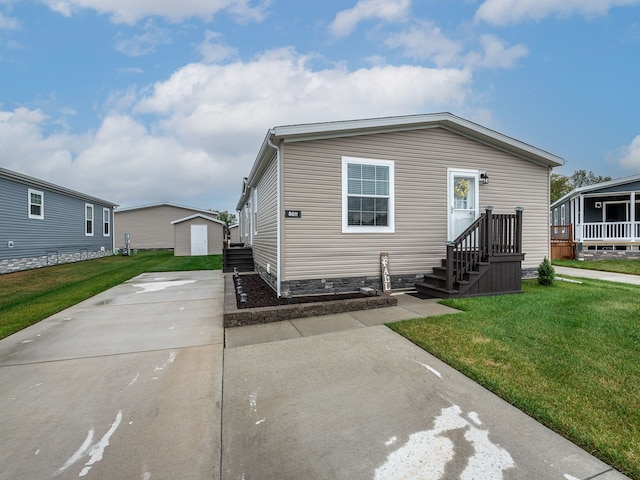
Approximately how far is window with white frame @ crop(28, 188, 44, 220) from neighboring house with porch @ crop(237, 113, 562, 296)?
461 inches

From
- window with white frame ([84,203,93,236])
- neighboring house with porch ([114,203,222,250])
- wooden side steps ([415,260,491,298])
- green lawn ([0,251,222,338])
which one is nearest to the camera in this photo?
green lawn ([0,251,222,338])

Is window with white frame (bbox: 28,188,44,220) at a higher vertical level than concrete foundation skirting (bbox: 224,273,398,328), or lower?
higher

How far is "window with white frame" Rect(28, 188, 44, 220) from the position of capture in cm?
1300

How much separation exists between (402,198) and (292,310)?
12.4 feet

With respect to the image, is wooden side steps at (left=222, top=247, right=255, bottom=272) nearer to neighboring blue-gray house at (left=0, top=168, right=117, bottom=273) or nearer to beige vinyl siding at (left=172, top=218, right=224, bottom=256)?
neighboring blue-gray house at (left=0, top=168, right=117, bottom=273)

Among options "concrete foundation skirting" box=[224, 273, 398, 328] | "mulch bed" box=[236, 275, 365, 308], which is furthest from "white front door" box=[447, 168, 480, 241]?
"mulch bed" box=[236, 275, 365, 308]

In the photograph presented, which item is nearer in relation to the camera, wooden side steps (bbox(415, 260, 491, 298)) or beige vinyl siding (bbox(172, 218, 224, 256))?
wooden side steps (bbox(415, 260, 491, 298))

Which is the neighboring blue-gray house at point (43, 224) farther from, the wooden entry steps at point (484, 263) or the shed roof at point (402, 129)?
the wooden entry steps at point (484, 263)

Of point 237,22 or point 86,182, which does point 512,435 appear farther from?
point 86,182

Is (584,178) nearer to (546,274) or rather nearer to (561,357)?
(546,274)

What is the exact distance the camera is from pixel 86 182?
77.9 feet

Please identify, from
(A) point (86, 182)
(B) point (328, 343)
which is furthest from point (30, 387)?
(A) point (86, 182)

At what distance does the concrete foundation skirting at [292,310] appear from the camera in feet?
15.7

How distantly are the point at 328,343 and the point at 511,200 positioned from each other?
7.03 m
